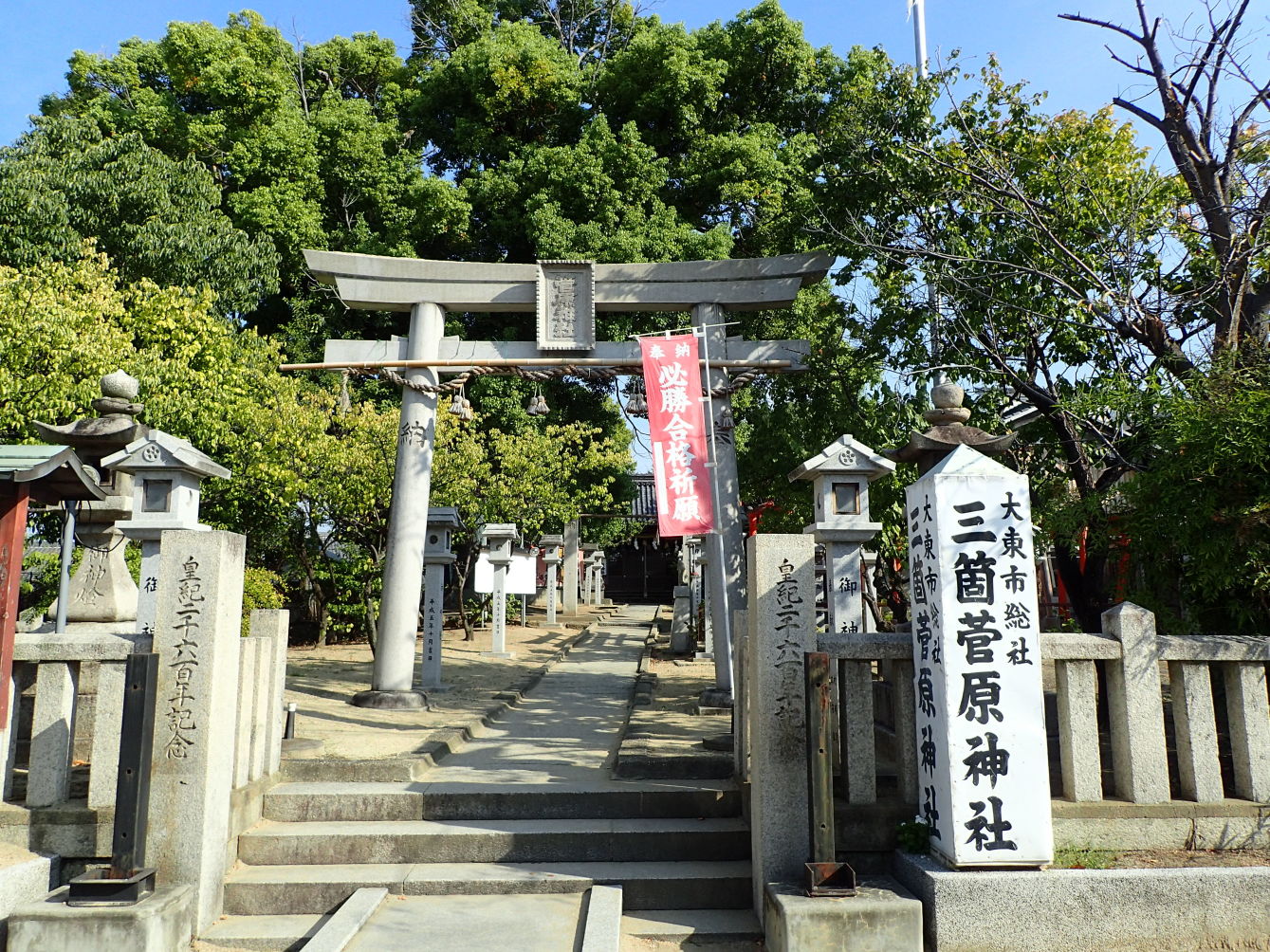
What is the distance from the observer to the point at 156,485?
7965 millimetres

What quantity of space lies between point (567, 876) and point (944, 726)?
266 cm

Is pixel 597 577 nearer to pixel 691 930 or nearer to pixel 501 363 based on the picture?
pixel 501 363

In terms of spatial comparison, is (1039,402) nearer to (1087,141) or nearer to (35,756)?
(1087,141)

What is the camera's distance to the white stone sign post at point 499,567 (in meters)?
17.4

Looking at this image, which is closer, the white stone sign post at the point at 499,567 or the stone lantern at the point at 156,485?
the stone lantern at the point at 156,485

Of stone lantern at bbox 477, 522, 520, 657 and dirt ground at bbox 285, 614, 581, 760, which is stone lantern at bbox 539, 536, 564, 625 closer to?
dirt ground at bbox 285, 614, 581, 760

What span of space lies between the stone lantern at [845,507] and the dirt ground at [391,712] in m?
4.32

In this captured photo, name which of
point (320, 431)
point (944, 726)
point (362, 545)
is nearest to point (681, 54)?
point (320, 431)

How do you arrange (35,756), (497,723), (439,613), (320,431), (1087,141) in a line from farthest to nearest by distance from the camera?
1. (320,431)
2. (439,613)
3. (497,723)
4. (1087,141)
5. (35,756)

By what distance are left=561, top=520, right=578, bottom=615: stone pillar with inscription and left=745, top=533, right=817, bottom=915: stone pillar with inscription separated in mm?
21821

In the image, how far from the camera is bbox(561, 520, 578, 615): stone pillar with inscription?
89.6 feet

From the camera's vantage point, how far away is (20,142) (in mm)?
19516

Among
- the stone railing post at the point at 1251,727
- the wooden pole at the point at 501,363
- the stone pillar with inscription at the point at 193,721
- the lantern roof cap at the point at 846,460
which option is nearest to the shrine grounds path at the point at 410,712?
the stone pillar with inscription at the point at 193,721

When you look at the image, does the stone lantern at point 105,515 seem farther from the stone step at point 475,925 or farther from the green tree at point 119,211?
the green tree at point 119,211
